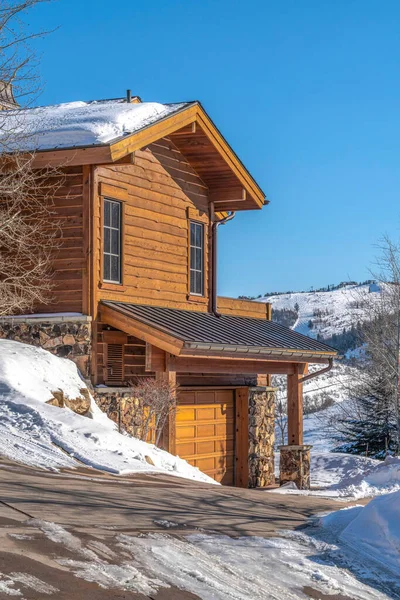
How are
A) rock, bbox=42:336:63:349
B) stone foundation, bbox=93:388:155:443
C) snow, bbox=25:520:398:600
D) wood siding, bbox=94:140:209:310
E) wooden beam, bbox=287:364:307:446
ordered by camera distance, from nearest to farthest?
snow, bbox=25:520:398:600 < stone foundation, bbox=93:388:155:443 < rock, bbox=42:336:63:349 < wood siding, bbox=94:140:209:310 < wooden beam, bbox=287:364:307:446

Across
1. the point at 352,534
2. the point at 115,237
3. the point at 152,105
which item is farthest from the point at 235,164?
the point at 352,534

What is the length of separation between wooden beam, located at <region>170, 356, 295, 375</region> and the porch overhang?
22 mm

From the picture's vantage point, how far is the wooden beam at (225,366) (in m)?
15.8

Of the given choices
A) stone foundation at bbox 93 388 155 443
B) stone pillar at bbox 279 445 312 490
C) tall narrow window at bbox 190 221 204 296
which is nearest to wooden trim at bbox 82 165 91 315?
stone foundation at bbox 93 388 155 443

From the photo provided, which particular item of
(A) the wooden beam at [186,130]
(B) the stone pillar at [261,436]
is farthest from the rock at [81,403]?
(B) the stone pillar at [261,436]

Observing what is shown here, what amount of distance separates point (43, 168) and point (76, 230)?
1309 millimetres

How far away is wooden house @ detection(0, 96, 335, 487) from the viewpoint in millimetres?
15305

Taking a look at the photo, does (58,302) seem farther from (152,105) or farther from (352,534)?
(352,534)

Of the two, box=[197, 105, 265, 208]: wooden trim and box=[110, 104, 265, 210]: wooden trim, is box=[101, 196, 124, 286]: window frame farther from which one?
box=[197, 105, 265, 208]: wooden trim

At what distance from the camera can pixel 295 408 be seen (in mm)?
19422

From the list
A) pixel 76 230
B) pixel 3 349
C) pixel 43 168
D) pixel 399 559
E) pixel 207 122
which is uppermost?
pixel 207 122

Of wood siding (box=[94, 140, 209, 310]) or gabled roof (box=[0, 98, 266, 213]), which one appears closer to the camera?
gabled roof (box=[0, 98, 266, 213])

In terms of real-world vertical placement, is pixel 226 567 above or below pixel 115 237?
below

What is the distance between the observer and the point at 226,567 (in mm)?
6730
